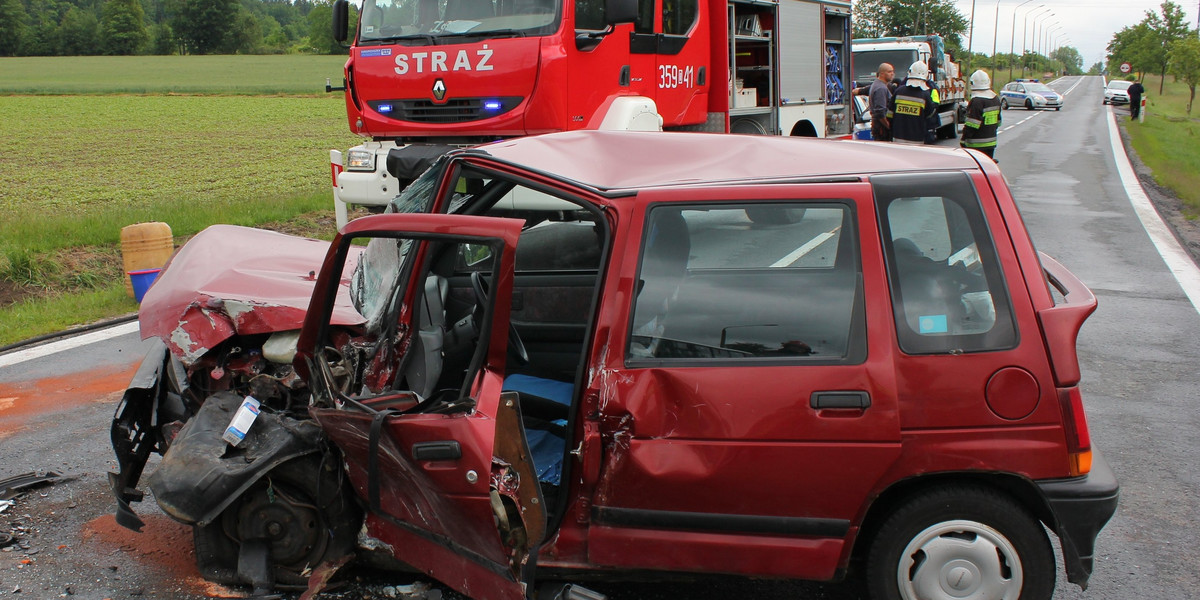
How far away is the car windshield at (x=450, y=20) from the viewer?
8.55 meters

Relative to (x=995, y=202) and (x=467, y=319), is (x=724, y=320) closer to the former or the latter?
(x=995, y=202)

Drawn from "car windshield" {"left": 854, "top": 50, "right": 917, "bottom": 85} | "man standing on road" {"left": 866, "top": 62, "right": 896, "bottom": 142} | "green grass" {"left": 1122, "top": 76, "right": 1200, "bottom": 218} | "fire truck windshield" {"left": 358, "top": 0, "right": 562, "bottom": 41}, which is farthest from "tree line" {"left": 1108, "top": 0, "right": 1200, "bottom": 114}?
"fire truck windshield" {"left": 358, "top": 0, "right": 562, "bottom": 41}

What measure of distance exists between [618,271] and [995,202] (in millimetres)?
1222

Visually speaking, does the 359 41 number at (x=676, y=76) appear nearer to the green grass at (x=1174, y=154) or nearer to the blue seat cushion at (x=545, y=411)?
the blue seat cushion at (x=545, y=411)

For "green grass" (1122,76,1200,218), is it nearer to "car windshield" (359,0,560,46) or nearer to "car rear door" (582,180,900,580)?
"car windshield" (359,0,560,46)

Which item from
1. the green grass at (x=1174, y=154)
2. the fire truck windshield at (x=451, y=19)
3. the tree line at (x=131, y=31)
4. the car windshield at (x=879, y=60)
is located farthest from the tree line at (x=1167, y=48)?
the tree line at (x=131, y=31)

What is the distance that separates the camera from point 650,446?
302 cm

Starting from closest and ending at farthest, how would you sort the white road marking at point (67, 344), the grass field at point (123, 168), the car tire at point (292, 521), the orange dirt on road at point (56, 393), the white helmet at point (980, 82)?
the car tire at point (292, 521)
the orange dirt on road at point (56, 393)
the white road marking at point (67, 344)
the grass field at point (123, 168)
the white helmet at point (980, 82)

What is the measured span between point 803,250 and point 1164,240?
10352mm

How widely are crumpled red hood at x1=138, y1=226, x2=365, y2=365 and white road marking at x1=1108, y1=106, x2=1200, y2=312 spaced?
23.8ft

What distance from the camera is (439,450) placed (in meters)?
2.89

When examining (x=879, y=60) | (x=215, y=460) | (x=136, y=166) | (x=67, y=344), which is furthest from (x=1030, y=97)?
(x=215, y=460)

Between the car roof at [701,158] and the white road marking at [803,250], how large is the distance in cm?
20

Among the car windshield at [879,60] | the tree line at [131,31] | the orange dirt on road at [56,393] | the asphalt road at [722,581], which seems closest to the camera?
the asphalt road at [722,581]
